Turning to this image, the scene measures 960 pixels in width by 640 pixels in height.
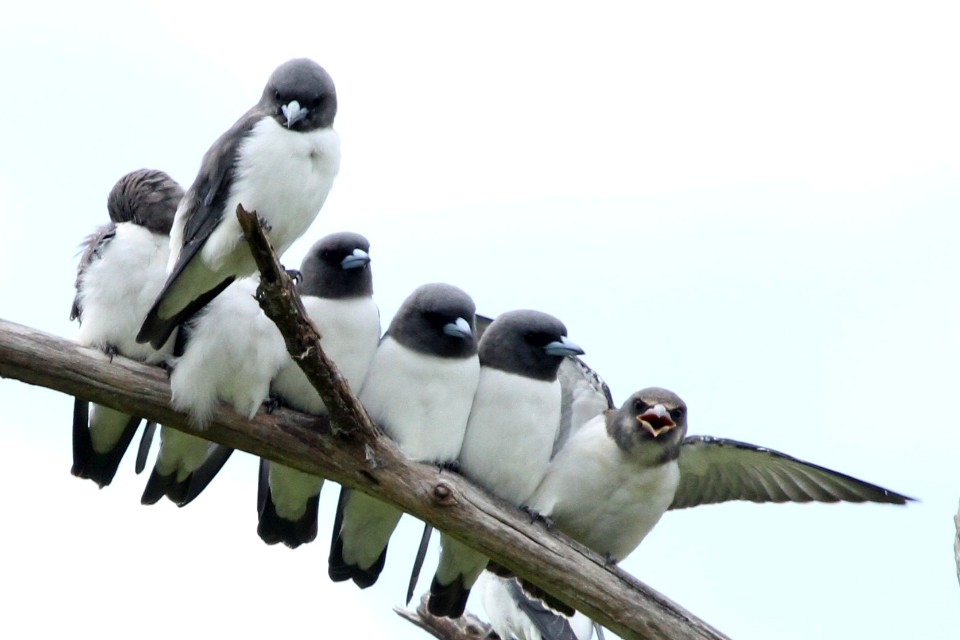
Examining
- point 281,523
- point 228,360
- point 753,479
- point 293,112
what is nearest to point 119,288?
point 228,360

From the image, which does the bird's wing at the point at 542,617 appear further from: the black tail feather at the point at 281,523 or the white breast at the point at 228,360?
the white breast at the point at 228,360

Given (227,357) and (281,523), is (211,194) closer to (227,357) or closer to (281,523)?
(227,357)

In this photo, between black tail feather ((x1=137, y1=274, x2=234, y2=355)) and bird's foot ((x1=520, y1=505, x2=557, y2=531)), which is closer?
black tail feather ((x1=137, y1=274, x2=234, y2=355))

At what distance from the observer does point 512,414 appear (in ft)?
28.1

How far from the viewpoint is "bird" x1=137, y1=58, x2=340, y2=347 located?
24.1 feet

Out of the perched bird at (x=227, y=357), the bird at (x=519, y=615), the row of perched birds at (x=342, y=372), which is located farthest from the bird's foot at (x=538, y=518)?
the bird at (x=519, y=615)

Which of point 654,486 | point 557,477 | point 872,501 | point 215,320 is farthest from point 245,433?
point 872,501

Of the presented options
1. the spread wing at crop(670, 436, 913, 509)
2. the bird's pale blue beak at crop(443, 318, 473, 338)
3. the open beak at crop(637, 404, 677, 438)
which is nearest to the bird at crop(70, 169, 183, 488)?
the bird's pale blue beak at crop(443, 318, 473, 338)

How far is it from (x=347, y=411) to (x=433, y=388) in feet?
3.34

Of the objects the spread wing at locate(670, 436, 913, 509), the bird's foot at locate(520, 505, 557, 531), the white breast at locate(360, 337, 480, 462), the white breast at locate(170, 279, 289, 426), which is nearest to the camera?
the white breast at locate(170, 279, 289, 426)

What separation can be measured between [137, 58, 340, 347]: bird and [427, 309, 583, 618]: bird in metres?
1.77

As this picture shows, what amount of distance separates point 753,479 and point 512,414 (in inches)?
77.3

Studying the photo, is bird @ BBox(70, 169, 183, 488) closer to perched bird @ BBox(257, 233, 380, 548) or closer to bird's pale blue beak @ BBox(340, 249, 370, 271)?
perched bird @ BBox(257, 233, 380, 548)

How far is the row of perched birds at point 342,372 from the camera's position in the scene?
296 inches
